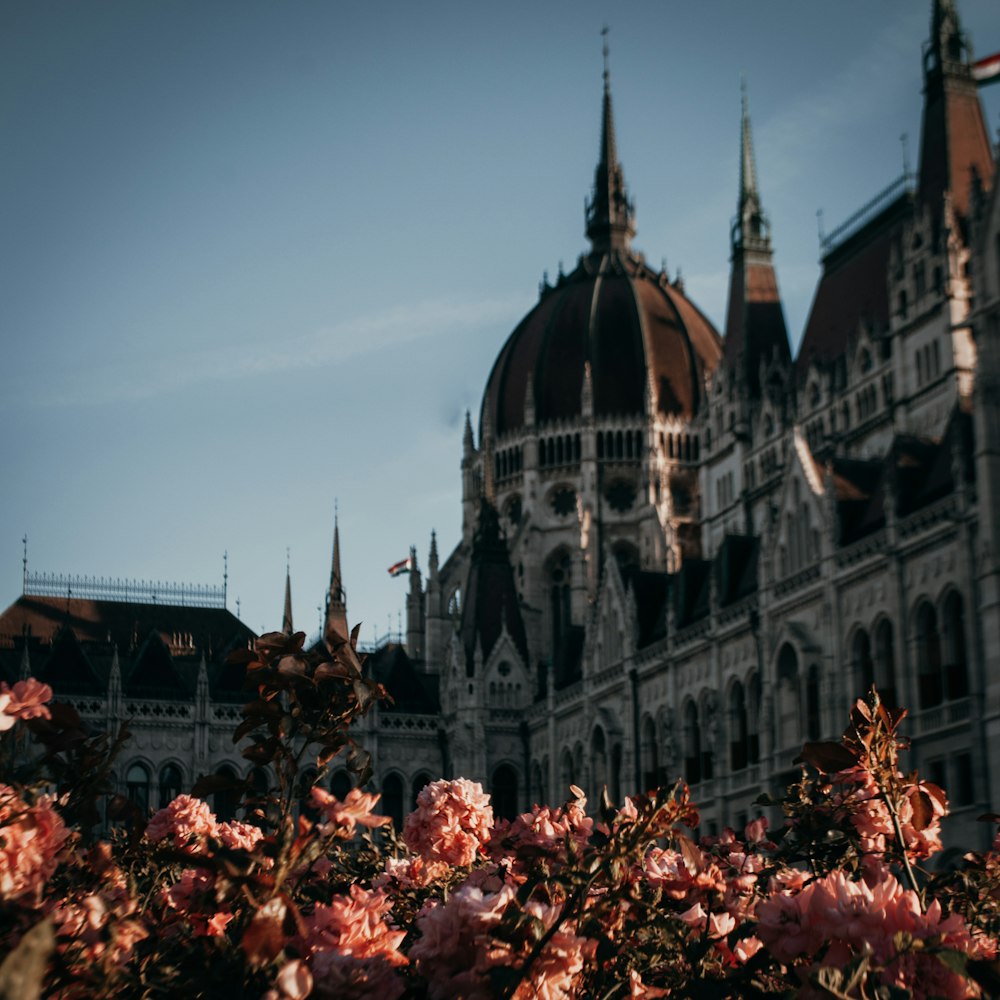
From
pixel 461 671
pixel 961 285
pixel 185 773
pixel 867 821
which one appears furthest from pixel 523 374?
pixel 867 821

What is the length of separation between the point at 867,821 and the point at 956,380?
40.6 metres

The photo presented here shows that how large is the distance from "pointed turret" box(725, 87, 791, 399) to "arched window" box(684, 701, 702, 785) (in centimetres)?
1752

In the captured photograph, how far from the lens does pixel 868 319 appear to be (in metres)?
56.5

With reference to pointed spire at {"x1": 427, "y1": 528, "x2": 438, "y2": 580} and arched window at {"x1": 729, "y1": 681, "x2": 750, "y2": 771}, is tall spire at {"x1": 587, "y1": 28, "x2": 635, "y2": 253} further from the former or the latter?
arched window at {"x1": 729, "y1": 681, "x2": 750, "y2": 771}

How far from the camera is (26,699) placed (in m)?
7.66

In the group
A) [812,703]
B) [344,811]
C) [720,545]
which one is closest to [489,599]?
[720,545]

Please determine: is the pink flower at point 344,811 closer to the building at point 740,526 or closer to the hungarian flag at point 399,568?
the building at point 740,526

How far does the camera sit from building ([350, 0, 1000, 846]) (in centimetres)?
3869

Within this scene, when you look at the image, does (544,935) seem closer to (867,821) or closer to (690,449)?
(867,821)

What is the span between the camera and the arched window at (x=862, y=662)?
137ft

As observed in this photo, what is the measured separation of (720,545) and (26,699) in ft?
157

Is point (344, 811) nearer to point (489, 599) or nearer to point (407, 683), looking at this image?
point (407, 683)

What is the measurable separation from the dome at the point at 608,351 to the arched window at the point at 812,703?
4308cm

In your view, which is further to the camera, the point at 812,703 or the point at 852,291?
the point at 852,291
